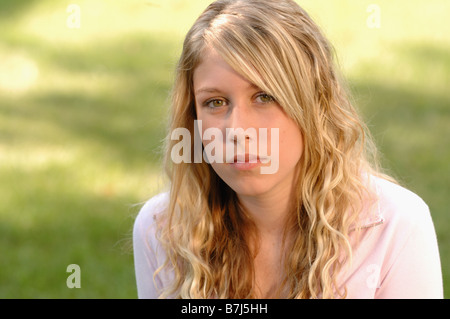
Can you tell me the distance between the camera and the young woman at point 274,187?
2.30 meters

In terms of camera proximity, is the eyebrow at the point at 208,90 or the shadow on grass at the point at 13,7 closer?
the eyebrow at the point at 208,90

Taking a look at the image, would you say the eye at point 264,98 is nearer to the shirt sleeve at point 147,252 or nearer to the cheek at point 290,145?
the cheek at point 290,145

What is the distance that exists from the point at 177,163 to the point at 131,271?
1879 mm

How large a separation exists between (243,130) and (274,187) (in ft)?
0.90

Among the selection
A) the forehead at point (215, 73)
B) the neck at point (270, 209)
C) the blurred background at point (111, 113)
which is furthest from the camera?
the blurred background at point (111, 113)

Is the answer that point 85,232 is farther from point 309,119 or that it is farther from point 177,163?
point 309,119

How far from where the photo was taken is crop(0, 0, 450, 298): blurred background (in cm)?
462

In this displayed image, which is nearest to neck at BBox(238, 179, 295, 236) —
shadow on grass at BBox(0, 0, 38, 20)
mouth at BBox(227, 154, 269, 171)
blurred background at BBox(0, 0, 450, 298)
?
mouth at BBox(227, 154, 269, 171)

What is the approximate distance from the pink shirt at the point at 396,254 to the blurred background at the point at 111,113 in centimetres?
129

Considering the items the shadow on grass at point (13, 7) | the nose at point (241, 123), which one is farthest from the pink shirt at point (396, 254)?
the shadow on grass at point (13, 7)

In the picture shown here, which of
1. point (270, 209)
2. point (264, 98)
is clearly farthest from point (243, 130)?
point (270, 209)

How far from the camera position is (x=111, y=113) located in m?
6.15

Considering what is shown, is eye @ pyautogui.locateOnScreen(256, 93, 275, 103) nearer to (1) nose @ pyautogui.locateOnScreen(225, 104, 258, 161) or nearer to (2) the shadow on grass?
(1) nose @ pyautogui.locateOnScreen(225, 104, 258, 161)

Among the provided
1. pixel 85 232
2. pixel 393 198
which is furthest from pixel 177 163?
pixel 85 232
